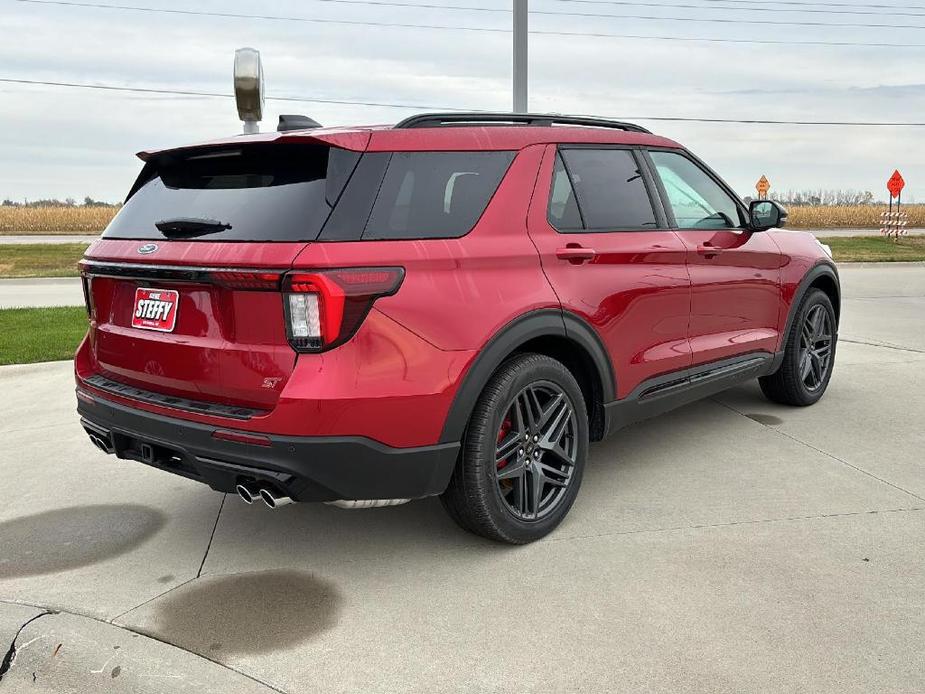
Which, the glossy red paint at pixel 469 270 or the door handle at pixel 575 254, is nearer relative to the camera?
the glossy red paint at pixel 469 270

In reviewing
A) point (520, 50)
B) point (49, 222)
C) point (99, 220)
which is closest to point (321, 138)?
point (520, 50)

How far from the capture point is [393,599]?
322 cm

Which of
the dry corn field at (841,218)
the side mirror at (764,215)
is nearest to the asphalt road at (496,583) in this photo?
the side mirror at (764,215)

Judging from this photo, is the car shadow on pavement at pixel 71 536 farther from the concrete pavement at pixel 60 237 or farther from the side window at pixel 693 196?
the concrete pavement at pixel 60 237

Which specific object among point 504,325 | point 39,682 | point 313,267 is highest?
point 313,267

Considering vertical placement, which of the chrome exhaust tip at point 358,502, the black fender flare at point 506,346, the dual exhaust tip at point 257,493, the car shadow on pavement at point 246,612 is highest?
the black fender flare at point 506,346

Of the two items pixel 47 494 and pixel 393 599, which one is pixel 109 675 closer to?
pixel 393 599

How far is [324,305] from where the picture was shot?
286 cm

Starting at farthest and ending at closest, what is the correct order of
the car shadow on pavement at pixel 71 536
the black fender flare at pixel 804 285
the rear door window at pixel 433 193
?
the black fender flare at pixel 804 285 → the car shadow on pavement at pixel 71 536 → the rear door window at pixel 433 193

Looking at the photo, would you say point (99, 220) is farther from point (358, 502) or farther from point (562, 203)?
point (358, 502)

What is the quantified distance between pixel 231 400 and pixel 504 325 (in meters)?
1.07

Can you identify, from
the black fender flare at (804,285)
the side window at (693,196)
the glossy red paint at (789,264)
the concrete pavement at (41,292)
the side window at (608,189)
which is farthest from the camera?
the concrete pavement at (41,292)

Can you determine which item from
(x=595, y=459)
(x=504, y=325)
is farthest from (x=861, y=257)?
(x=504, y=325)

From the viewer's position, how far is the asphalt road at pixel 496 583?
2707 millimetres
